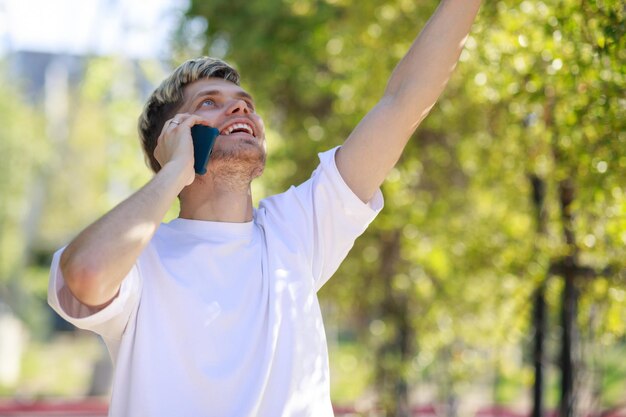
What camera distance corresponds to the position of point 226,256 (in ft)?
7.00

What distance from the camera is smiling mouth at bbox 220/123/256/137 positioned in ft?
7.37

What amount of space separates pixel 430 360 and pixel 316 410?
481 cm

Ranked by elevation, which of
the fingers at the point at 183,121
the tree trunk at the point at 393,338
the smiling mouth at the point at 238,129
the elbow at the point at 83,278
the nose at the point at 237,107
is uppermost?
the fingers at the point at 183,121

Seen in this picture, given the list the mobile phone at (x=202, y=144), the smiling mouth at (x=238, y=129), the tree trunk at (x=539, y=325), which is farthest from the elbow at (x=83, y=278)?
the tree trunk at (x=539, y=325)

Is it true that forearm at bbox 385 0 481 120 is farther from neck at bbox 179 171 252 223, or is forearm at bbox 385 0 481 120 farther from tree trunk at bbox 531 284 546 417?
tree trunk at bbox 531 284 546 417

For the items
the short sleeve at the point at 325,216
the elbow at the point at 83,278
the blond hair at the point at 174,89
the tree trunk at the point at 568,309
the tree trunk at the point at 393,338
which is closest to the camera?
the elbow at the point at 83,278

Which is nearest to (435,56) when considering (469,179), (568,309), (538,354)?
(568,309)

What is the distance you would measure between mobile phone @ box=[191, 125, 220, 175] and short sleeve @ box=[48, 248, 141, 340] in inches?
13.0

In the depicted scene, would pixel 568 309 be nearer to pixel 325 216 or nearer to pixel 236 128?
pixel 325 216

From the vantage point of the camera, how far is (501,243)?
5176 mm

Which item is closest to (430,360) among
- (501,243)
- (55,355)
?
(501,243)

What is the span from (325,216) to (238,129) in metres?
0.32

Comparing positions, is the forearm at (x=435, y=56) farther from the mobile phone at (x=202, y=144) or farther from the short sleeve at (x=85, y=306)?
the short sleeve at (x=85, y=306)

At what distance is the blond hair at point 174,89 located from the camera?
7.84ft
